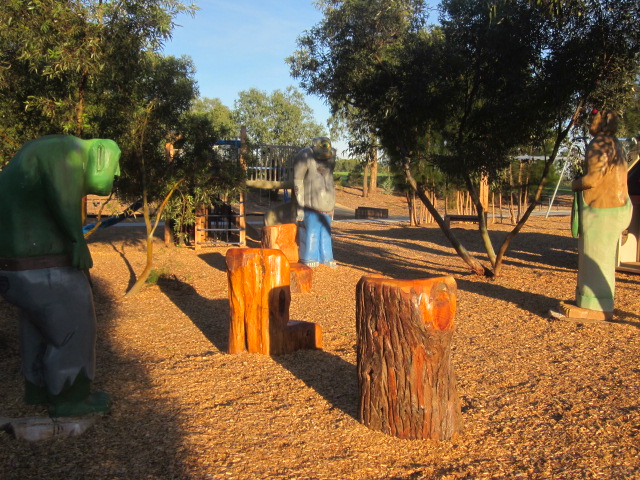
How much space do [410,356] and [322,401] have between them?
39.4 inches

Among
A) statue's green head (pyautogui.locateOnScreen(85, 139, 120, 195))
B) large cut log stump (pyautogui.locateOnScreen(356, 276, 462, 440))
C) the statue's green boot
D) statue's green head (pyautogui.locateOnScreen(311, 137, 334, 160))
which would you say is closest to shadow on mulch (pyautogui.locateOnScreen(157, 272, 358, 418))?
large cut log stump (pyautogui.locateOnScreen(356, 276, 462, 440))

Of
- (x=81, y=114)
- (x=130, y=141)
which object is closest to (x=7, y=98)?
(x=81, y=114)

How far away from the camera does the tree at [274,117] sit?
3133 centimetres

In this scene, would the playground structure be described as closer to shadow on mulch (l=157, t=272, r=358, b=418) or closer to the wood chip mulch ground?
the wood chip mulch ground

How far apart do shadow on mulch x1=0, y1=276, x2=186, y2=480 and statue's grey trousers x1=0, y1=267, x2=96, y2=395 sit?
0.35m

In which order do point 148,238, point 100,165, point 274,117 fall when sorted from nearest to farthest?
point 100,165, point 148,238, point 274,117

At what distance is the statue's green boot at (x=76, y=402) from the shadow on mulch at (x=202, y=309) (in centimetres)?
178

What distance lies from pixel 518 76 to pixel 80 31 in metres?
5.60

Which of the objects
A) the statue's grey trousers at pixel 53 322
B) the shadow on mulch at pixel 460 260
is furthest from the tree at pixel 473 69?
the statue's grey trousers at pixel 53 322

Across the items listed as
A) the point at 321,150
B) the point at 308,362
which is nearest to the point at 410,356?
the point at 308,362

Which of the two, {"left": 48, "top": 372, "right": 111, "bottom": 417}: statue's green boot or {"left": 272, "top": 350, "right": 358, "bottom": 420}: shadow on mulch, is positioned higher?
{"left": 48, "top": 372, "right": 111, "bottom": 417}: statue's green boot

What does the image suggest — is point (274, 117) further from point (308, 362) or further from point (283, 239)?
point (308, 362)

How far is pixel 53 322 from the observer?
3.50 metres

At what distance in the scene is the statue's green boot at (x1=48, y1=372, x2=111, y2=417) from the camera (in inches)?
142
